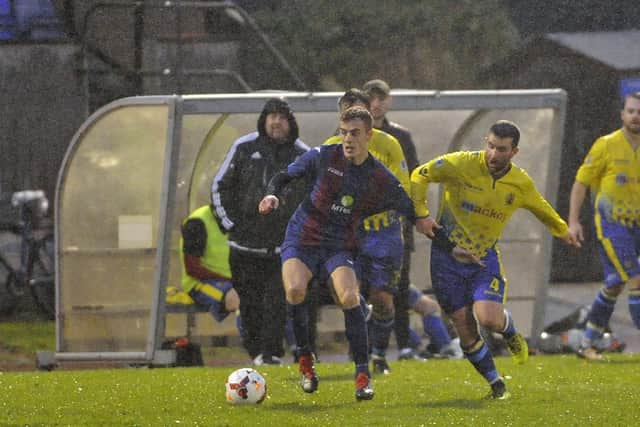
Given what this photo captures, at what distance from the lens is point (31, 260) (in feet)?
67.6

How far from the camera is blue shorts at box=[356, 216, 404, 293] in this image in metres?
13.8

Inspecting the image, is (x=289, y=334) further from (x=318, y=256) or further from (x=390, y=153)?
(x=318, y=256)

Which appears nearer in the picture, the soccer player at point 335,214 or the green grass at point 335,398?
the green grass at point 335,398

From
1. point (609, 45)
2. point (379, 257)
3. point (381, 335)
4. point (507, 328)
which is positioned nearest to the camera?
point (507, 328)

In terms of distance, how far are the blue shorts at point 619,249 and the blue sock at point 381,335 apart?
2.12 metres

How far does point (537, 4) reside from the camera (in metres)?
26.7

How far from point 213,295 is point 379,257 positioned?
237 cm

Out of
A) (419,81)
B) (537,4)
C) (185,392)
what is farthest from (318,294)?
(537,4)

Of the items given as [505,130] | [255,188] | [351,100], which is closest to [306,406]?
[505,130]

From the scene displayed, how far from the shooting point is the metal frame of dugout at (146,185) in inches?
621

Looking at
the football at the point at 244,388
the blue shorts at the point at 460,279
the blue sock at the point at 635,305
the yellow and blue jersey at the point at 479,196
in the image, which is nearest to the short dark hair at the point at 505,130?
the yellow and blue jersey at the point at 479,196

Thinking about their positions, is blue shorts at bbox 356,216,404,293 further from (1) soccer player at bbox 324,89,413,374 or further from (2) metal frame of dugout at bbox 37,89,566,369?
(2) metal frame of dugout at bbox 37,89,566,369

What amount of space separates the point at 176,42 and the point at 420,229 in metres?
8.20

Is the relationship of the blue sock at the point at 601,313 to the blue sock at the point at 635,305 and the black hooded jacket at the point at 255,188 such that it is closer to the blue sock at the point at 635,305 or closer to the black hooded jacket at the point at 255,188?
the blue sock at the point at 635,305
